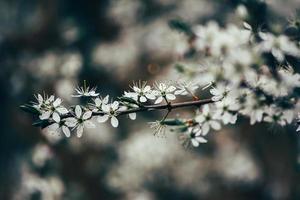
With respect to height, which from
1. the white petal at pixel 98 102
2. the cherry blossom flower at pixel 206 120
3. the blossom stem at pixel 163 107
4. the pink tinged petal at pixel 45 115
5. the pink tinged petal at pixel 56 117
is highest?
the white petal at pixel 98 102

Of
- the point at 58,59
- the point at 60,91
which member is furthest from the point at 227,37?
the point at 58,59

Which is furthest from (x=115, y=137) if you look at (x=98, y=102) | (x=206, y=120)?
(x=206, y=120)

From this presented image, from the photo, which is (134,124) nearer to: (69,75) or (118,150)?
(118,150)

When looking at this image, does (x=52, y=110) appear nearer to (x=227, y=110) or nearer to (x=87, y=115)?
(x=87, y=115)

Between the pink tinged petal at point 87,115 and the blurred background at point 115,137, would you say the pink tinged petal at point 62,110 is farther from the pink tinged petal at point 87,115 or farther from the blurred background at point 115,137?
the blurred background at point 115,137

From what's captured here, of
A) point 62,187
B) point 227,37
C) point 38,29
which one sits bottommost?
point 227,37

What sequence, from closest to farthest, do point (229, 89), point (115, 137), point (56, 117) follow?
point (229, 89), point (56, 117), point (115, 137)

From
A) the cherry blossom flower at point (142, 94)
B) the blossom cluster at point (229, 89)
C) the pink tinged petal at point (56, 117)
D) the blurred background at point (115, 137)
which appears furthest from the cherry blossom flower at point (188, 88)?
the blurred background at point (115, 137)
